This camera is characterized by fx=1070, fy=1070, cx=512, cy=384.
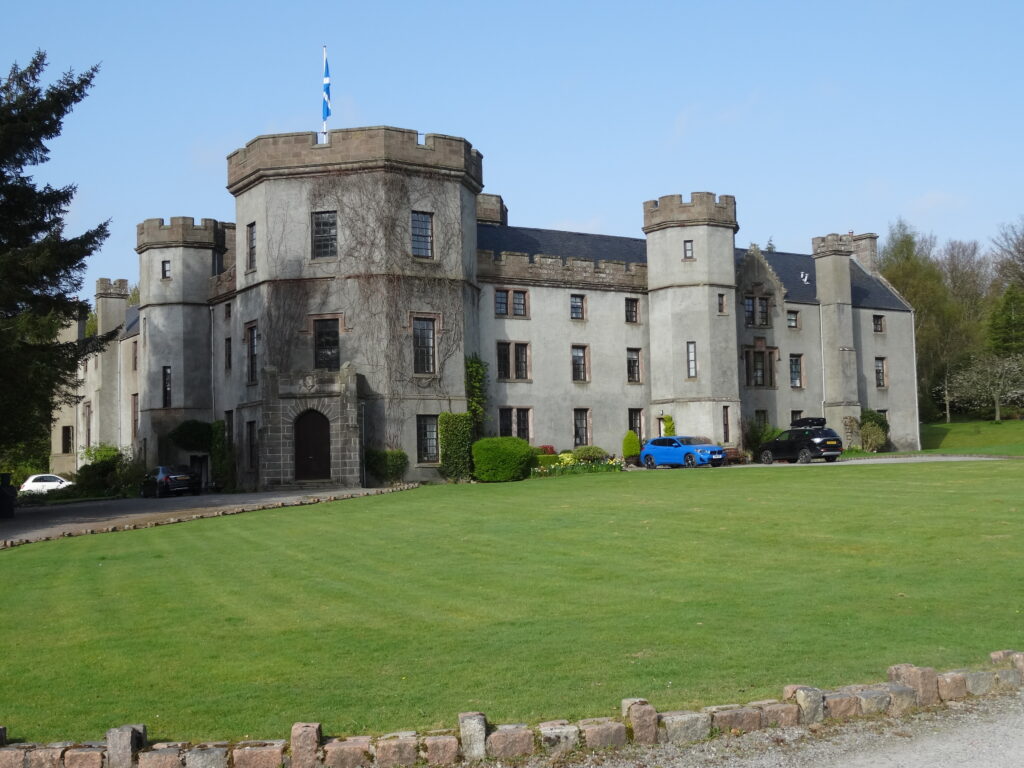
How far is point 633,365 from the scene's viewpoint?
50.4 meters

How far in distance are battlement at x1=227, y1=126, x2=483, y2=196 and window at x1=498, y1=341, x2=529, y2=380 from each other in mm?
8358

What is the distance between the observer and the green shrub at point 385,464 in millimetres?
39969

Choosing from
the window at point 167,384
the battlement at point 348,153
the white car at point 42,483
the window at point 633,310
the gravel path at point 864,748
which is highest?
the battlement at point 348,153

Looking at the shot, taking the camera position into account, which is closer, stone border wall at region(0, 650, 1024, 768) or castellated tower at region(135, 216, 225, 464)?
stone border wall at region(0, 650, 1024, 768)

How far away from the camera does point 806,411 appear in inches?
2169

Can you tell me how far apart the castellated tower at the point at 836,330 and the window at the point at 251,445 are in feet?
95.5

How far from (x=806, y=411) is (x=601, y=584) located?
43.9 meters

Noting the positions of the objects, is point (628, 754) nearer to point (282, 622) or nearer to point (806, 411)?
point (282, 622)

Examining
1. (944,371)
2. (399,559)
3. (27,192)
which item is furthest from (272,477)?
(944,371)

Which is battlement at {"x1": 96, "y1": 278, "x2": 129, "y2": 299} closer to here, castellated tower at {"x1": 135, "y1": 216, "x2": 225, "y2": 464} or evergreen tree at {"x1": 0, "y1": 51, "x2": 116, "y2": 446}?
castellated tower at {"x1": 135, "y1": 216, "x2": 225, "y2": 464}

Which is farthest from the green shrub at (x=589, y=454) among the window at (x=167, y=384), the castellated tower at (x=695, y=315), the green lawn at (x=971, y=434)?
the green lawn at (x=971, y=434)

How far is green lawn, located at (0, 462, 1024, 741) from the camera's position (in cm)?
851

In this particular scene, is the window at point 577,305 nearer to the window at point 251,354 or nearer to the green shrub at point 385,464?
the green shrub at point 385,464

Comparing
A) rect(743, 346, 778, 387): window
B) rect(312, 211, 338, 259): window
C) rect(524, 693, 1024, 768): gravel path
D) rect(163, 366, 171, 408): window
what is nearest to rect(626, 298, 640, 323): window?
rect(743, 346, 778, 387): window
